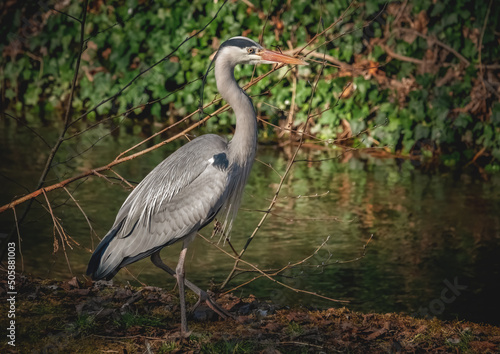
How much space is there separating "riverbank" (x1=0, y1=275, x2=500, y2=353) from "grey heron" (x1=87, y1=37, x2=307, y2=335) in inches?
11.0

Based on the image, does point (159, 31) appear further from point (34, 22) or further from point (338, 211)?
point (338, 211)

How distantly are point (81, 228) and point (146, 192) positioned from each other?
2.75m

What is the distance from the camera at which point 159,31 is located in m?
12.5

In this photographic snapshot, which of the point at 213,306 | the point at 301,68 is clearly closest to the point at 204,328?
the point at 213,306

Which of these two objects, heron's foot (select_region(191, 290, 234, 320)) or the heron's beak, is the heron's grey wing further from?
the heron's beak

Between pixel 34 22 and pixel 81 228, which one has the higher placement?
pixel 34 22

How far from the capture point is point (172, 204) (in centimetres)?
490

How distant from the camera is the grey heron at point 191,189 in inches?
189

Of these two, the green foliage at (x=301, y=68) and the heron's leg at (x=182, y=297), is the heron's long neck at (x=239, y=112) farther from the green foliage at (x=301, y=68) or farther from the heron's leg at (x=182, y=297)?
the green foliage at (x=301, y=68)

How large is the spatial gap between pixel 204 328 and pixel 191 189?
0.91 meters

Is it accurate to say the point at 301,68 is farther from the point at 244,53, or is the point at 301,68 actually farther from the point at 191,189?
the point at 191,189

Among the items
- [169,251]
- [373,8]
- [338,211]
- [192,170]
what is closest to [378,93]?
[373,8]

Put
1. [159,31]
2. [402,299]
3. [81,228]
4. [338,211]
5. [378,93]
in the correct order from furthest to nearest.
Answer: [159,31] → [378,93] → [338,211] → [81,228] → [402,299]

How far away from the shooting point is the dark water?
6035 mm
